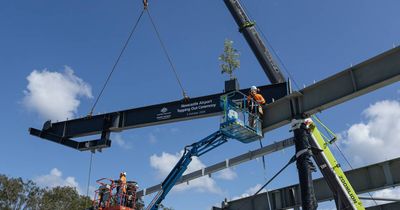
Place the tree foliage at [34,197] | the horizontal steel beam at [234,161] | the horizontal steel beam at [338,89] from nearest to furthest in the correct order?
1. the horizontal steel beam at [338,89]
2. the horizontal steel beam at [234,161]
3. the tree foliage at [34,197]

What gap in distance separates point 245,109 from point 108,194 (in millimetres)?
6037

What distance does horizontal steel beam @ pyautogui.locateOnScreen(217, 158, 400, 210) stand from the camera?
15.5 metres

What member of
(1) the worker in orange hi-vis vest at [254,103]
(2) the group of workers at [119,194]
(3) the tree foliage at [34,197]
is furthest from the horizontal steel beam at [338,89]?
(3) the tree foliage at [34,197]

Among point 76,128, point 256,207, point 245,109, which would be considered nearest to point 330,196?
point 256,207

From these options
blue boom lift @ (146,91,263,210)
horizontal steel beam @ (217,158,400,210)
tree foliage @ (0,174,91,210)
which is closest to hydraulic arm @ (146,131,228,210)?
blue boom lift @ (146,91,263,210)

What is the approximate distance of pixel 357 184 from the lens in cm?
1633

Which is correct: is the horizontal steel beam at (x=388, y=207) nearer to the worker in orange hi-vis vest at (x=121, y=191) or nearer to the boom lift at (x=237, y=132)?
the boom lift at (x=237, y=132)

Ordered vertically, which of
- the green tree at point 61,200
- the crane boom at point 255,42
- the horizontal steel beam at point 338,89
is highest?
the crane boom at point 255,42

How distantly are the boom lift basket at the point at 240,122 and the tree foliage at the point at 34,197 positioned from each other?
99.4 feet

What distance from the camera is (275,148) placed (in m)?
15.2

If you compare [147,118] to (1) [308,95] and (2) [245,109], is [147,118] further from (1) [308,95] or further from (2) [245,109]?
(1) [308,95]

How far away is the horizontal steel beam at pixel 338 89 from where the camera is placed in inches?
483

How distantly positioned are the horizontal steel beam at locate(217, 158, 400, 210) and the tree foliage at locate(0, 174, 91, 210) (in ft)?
86.8

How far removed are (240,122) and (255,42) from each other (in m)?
7.91
